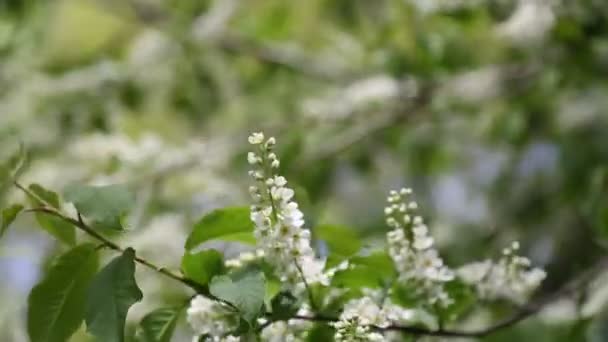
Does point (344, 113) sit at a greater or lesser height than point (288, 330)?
greater

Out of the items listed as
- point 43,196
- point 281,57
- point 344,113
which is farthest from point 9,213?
point 281,57

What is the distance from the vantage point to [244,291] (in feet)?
2.04

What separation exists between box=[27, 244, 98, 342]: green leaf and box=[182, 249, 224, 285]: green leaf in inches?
2.3

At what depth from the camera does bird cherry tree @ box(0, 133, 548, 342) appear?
2.06 feet

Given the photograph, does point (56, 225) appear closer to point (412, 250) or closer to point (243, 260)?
point (243, 260)

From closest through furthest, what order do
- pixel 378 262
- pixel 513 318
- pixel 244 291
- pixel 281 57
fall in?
pixel 244 291 → pixel 378 262 → pixel 513 318 → pixel 281 57

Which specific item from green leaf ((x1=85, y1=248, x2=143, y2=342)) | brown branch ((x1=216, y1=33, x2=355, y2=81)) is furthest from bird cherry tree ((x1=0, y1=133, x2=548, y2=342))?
brown branch ((x1=216, y1=33, x2=355, y2=81))

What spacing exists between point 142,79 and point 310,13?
479 millimetres

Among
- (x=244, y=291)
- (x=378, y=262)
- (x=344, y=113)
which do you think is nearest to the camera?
(x=244, y=291)

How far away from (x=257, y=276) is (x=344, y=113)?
1.04 meters

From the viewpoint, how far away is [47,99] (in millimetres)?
1715

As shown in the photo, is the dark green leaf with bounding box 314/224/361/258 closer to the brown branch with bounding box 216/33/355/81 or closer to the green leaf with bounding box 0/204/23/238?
the green leaf with bounding box 0/204/23/238

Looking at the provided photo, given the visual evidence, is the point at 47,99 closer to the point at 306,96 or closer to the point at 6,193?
the point at 306,96

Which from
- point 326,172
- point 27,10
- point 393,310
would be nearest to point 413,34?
point 326,172
